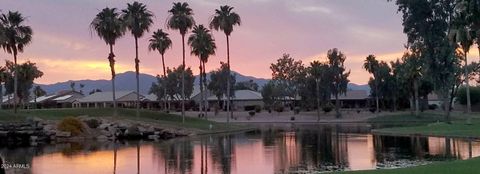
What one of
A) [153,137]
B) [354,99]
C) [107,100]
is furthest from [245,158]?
[354,99]

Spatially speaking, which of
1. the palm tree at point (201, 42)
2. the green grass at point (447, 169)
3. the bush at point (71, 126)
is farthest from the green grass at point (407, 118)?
the green grass at point (447, 169)

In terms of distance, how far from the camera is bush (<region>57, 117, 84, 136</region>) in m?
62.7

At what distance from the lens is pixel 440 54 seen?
71.2 m

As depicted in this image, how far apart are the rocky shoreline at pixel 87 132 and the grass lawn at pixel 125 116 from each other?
2.57 meters

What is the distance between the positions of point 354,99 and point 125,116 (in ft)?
286

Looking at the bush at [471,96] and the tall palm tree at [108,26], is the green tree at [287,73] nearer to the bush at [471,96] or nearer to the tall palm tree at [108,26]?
the bush at [471,96]

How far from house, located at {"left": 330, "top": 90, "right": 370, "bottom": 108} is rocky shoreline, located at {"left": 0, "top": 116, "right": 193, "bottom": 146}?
87196 mm

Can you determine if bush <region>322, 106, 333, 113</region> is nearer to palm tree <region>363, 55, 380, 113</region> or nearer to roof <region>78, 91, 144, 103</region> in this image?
palm tree <region>363, 55, 380, 113</region>

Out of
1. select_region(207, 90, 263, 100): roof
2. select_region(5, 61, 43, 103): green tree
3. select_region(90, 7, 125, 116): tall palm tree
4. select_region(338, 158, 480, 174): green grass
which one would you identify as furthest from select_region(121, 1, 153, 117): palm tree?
select_region(207, 90, 263, 100): roof

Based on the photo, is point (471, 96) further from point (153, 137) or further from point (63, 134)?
point (63, 134)

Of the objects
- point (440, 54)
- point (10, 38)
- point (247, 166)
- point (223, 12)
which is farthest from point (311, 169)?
point (223, 12)

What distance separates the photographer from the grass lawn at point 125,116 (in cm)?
6656

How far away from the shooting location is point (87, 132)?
64.2m

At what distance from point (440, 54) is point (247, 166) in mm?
45613
